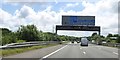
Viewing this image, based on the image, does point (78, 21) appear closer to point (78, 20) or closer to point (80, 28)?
point (78, 20)

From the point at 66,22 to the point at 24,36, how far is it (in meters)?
17.7

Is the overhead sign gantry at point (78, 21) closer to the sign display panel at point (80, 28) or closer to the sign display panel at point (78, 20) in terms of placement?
the sign display panel at point (78, 20)

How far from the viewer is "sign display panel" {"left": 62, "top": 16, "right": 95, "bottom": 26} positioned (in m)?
78.3

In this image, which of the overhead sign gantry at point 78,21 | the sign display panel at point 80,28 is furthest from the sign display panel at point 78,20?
the sign display panel at point 80,28

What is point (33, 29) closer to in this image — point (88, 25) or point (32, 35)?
point (32, 35)

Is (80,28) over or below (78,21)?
below

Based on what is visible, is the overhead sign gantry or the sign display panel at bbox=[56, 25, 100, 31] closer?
the overhead sign gantry

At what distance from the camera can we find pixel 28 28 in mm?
95375

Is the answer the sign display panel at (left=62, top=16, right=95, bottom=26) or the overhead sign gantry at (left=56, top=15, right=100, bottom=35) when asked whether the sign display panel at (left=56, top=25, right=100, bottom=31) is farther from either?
the sign display panel at (left=62, top=16, right=95, bottom=26)

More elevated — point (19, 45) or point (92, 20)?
point (92, 20)

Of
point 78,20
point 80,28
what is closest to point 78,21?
point 78,20

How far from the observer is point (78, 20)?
78375mm

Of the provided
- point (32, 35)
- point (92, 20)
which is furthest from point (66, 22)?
point (32, 35)

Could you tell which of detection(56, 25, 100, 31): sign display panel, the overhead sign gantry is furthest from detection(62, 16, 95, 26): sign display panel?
detection(56, 25, 100, 31): sign display panel
